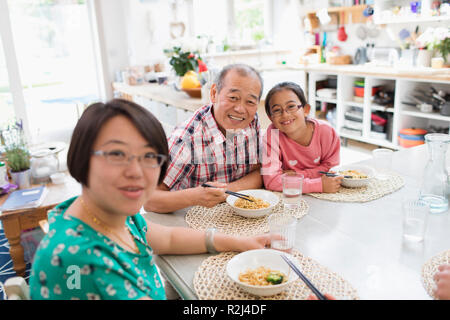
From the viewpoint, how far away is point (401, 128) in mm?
4012

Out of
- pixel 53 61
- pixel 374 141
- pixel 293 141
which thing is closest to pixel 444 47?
pixel 374 141

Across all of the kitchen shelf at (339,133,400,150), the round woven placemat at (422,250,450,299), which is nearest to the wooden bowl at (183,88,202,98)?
the kitchen shelf at (339,133,400,150)

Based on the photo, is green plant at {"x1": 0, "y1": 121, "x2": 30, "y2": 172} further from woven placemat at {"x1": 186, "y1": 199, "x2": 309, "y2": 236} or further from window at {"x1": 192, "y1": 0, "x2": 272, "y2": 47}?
window at {"x1": 192, "y1": 0, "x2": 272, "y2": 47}

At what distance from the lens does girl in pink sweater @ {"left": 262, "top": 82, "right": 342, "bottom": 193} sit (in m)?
1.63

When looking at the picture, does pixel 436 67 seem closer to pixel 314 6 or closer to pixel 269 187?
pixel 314 6

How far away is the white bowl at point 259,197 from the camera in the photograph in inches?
51.1

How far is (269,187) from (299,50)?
4391mm

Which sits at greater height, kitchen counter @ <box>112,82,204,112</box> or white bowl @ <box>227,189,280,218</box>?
kitchen counter @ <box>112,82,204,112</box>

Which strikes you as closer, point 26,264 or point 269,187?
point 269,187

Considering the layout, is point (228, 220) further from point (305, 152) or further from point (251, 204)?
point (305, 152)

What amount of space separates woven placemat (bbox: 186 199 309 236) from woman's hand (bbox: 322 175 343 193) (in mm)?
129

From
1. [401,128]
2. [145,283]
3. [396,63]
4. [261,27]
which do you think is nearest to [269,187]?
[145,283]

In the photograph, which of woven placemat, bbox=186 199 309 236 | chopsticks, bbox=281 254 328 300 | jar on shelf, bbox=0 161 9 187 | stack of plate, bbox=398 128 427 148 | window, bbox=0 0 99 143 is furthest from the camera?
window, bbox=0 0 99 143

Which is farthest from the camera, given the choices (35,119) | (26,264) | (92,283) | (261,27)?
(261,27)
